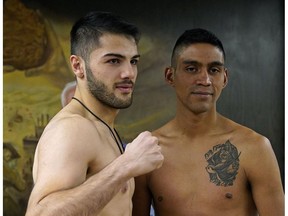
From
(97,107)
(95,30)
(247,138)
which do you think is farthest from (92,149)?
(247,138)

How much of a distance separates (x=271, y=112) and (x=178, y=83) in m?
1.13

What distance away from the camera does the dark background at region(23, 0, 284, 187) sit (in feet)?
8.63

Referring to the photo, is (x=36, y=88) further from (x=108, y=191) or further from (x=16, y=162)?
(x=108, y=191)

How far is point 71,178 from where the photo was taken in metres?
1.09

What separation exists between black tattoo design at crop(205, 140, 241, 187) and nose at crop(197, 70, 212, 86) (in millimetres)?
177

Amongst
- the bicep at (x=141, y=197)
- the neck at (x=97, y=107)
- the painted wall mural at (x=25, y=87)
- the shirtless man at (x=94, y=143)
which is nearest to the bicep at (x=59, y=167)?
the shirtless man at (x=94, y=143)

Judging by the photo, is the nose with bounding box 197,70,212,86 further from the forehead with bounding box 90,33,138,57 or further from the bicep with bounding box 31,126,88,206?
the bicep with bounding box 31,126,88,206

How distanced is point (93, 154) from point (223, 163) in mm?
527

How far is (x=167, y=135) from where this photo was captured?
1640mm

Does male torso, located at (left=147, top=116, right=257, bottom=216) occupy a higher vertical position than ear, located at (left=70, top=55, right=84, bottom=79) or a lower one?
lower

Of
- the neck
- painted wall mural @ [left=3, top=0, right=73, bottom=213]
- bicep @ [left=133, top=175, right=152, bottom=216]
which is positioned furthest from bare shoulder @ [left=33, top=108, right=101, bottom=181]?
painted wall mural @ [left=3, top=0, right=73, bottom=213]

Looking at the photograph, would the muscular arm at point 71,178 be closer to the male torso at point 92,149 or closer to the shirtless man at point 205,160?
the male torso at point 92,149

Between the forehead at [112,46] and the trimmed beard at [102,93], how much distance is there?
49 millimetres

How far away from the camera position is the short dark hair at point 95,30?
1292 mm
